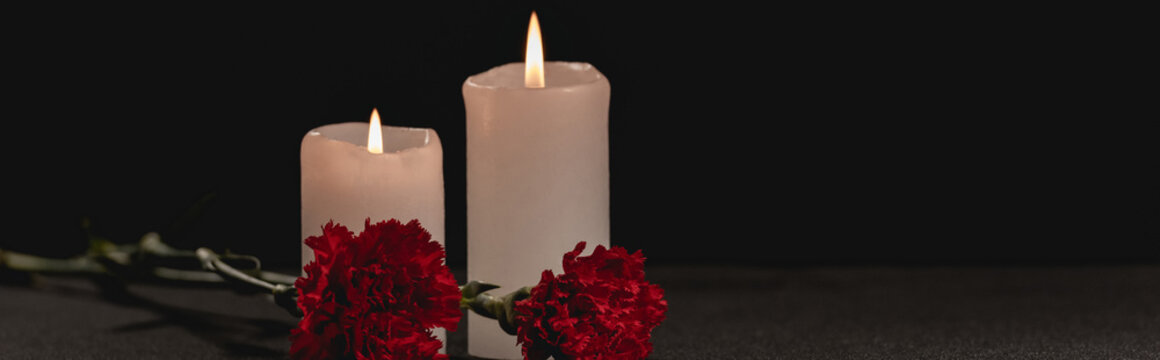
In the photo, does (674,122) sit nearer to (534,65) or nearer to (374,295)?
(534,65)

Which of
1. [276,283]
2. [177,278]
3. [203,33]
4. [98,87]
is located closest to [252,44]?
[203,33]

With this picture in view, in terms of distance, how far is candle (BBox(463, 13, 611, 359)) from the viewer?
3.11 feet

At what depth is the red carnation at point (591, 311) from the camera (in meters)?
0.81

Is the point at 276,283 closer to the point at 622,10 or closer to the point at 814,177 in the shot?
the point at 622,10

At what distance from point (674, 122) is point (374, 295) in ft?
2.13

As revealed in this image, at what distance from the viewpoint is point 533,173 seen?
0.95 m

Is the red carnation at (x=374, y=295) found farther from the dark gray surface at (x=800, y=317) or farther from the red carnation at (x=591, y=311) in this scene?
the dark gray surface at (x=800, y=317)

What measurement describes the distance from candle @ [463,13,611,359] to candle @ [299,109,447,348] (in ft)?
0.12

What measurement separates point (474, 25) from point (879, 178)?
442mm

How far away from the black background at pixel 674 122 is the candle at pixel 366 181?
0.46 m

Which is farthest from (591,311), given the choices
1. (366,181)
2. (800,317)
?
(800,317)

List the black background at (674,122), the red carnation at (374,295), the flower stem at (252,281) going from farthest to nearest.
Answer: the black background at (674,122)
the flower stem at (252,281)
the red carnation at (374,295)

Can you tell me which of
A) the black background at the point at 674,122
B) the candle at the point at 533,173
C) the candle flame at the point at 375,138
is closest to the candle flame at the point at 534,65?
the candle at the point at 533,173

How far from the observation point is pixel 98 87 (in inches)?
56.2
